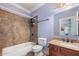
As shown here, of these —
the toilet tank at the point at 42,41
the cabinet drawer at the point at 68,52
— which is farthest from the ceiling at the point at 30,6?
the cabinet drawer at the point at 68,52

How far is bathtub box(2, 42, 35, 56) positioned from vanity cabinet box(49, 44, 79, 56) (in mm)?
317

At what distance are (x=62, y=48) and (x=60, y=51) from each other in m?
0.06

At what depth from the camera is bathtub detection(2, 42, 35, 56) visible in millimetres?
1530

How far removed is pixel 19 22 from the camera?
1.59m

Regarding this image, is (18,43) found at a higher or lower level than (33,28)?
lower

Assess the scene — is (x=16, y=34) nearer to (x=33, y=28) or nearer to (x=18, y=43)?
(x=18, y=43)

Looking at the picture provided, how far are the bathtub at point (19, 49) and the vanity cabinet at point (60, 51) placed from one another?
0.32 metres

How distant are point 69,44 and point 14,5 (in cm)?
106

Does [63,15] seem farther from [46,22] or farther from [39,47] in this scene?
[39,47]

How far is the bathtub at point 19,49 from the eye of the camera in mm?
1530

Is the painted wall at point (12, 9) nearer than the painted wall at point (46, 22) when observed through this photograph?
Yes

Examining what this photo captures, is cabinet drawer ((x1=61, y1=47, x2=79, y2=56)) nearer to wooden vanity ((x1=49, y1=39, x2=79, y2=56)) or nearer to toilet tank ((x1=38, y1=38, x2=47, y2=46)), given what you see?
wooden vanity ((x1=49, y1=39, x2=79, y2=56))

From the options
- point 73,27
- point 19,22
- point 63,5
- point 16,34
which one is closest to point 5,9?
point 19,22

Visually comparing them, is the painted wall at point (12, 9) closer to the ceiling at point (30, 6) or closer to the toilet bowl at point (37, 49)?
the ceiling at point (30, 6)
